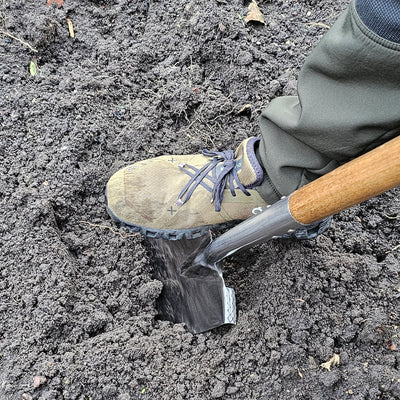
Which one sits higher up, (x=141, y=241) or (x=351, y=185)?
(x=351, y=185)

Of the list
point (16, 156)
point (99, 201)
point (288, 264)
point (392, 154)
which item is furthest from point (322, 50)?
point (16, 156)

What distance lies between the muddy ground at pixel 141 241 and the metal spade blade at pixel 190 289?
0.17 feet

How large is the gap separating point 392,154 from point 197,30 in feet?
5.02

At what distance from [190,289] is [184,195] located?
1.21 feet

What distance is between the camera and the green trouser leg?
1149 mm

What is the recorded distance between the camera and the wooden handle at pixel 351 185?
3.42 feet

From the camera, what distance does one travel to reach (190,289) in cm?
175

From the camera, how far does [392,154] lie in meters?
1.03

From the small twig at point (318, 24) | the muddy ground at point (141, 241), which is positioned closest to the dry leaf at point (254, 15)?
the muddy ground at point (141, 241)

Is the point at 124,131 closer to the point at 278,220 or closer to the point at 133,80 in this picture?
the point at 133,80

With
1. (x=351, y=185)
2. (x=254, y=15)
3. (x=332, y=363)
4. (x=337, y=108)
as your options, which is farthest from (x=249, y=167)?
(x=254, y=15)

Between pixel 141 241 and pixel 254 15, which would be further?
pixel 254 15

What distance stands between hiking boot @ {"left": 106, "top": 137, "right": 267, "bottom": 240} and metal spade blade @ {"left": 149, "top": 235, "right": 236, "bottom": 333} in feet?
0.28

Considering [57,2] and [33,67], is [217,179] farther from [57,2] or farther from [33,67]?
[57,2]
